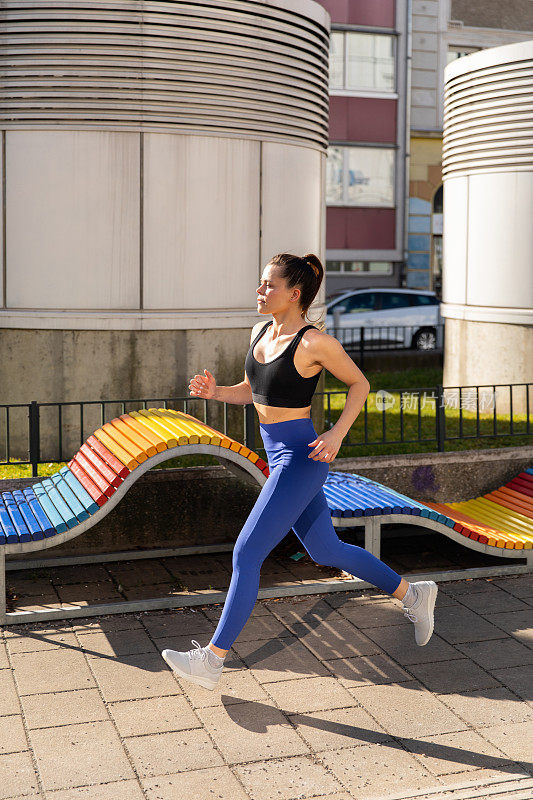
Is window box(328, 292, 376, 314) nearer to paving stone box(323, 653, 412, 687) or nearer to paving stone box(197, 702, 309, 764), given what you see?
paving stone box(323, 653, 412, 687)

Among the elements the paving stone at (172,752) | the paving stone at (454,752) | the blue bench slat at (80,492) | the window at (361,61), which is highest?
the window at (361,61)

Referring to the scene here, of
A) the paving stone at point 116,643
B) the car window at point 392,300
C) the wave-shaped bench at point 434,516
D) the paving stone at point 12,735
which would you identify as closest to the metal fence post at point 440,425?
the wave-shaped bench at point 434,516

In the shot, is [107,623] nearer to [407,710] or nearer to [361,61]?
[407,710]

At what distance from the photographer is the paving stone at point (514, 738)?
496 cm

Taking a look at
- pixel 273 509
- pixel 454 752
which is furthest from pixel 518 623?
pixel 273 509

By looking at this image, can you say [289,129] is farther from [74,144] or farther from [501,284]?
[501,284]

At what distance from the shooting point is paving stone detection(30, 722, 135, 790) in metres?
4.69

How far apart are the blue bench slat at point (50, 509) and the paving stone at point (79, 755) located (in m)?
1.69

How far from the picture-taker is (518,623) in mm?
6945

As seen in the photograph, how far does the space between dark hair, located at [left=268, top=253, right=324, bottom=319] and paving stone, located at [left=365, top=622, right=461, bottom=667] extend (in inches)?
89.9

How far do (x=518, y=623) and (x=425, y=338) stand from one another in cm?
1697

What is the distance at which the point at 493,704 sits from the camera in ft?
18.3

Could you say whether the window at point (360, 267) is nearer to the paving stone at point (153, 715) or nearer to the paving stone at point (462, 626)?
the paving stone at point (462, 626)

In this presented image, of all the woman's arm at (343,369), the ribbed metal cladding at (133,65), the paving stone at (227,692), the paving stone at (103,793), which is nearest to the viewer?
the paving stone at (103,793)
